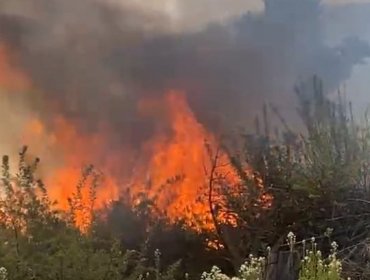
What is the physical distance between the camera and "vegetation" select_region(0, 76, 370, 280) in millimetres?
5941

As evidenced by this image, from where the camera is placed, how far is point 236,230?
24.2 ft

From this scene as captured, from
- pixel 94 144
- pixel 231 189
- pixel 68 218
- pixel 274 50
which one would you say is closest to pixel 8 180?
pixel 68 218

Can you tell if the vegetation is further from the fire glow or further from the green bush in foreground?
the green bush in foreground

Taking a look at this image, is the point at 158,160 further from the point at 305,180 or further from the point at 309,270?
the point at 309,270

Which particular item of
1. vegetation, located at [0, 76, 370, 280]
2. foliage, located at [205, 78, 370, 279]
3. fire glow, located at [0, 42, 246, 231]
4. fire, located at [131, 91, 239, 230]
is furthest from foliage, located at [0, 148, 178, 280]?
foliage, located at [205, 78, 370, 279]

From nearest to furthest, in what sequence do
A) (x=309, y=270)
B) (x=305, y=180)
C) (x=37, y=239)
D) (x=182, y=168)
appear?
(x=309, y=270) → (x=37, y=239) → (x=305, y=180) → (x=182, y=168)

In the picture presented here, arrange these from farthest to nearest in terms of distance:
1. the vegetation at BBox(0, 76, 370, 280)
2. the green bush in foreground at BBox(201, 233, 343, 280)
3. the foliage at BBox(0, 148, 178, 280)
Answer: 1. the vegetation at BBox(0, 76, 370, 280)
2. the foliage at BBox(0, 148, 178, 280)
3. the green bush in foreground at BBox(201, 233, 343, 280)

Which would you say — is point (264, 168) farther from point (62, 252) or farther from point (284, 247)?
point (62, 252)

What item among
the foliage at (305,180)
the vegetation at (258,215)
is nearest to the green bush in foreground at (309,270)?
the vegetation at (258,215)

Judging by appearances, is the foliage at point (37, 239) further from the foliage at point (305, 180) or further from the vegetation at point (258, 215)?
the foliage at point (305, 180)

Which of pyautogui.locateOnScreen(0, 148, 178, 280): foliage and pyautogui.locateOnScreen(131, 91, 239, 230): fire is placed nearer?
pyautogui.locateOnScreen(0, 148, 178, 280): foliage

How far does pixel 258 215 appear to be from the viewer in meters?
7.29

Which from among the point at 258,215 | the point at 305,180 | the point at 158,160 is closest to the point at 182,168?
the point at 158,160

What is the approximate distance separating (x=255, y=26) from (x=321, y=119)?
106cm
